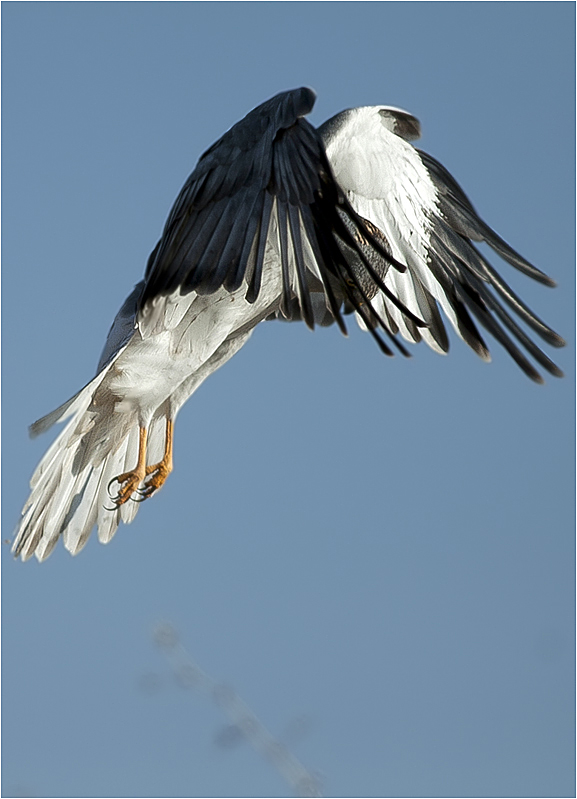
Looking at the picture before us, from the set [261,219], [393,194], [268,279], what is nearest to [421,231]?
[393,194]

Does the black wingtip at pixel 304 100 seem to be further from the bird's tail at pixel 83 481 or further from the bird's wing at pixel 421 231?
the bird's tail at pixel 83 481

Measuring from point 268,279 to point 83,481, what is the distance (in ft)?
5.83

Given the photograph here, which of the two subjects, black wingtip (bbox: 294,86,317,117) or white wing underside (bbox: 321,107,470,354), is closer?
black wingtip (bbox: 294,86,317,117)

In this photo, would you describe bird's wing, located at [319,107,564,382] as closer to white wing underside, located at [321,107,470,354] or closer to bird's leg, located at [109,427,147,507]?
white wing underside, located at [321,107,470,354]

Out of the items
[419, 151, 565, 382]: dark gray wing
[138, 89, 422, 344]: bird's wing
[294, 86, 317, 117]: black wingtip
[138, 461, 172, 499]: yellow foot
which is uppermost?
[294, 86, 317, 117]: black wingtip

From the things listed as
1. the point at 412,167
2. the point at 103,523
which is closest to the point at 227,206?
the point at 412,167

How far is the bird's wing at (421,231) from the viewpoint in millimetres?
6086

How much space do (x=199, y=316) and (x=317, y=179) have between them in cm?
104

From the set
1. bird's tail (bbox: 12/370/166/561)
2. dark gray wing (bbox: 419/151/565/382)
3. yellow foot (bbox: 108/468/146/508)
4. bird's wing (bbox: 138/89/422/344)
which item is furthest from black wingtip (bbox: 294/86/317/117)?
yellow foot (bbox: 108/468/146/508)

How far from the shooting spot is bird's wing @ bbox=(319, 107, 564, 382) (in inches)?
Result: 240

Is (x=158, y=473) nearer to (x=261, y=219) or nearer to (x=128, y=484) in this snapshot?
(x=128, y=484)

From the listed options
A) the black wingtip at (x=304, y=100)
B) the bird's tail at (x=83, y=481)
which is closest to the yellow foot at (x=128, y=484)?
the bird's tail at (x=83, y=481)

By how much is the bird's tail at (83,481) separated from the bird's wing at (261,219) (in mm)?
1022

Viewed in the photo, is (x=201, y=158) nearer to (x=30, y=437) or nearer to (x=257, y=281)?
(x=257, y=281)
